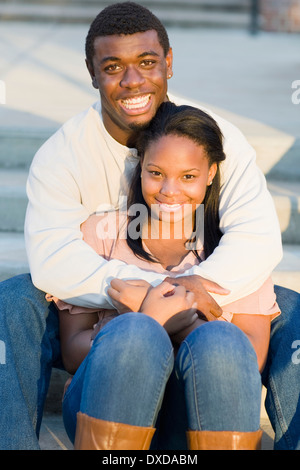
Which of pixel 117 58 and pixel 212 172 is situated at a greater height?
pixel 117 58

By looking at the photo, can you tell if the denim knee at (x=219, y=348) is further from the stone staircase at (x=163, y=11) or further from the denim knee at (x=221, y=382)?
the stone staircase at (x=163, y=11)

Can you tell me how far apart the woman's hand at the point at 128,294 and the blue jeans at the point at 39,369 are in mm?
221

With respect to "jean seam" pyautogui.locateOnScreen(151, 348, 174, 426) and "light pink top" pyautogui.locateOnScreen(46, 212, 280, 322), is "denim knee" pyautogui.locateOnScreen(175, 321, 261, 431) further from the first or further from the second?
"light pink top" pyautogui.locateOnScreen(46, 212, 280, 322)

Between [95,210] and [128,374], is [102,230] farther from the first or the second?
[128,374]

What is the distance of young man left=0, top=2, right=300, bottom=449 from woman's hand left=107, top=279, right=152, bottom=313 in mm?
55

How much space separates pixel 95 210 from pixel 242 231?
48 cm

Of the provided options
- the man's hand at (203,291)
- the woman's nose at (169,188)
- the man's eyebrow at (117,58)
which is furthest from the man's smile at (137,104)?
the man's hand at (203,291)

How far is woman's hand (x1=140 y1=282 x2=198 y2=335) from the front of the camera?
1.85 m

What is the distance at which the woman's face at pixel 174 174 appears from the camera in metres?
2.01

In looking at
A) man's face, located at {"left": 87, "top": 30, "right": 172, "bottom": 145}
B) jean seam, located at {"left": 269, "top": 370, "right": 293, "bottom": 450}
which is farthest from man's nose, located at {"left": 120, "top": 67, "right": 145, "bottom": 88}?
jean seam, located at {"left": 269, "top": 370, "right": 293, "bottom": 450}

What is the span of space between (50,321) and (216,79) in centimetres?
335

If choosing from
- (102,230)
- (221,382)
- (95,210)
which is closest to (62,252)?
(102,230)

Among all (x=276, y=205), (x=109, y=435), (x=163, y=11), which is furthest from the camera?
(x=163, y=11)

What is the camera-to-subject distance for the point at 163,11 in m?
7.54
